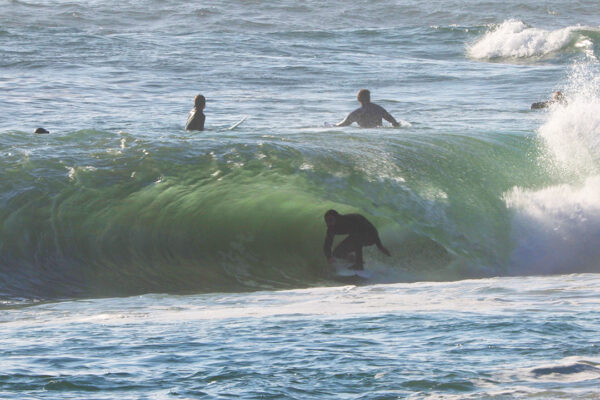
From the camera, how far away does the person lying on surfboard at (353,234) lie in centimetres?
1077

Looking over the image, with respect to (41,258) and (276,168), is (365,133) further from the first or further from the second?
(41,258)

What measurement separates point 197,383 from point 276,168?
7.01 meters

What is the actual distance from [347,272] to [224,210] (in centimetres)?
191

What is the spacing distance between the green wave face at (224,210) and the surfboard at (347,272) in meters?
0.19

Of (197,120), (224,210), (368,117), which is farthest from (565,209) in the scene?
(197,120)

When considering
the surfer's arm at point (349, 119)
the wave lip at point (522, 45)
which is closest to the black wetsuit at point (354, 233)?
the surfer's arm at point (349, 119)

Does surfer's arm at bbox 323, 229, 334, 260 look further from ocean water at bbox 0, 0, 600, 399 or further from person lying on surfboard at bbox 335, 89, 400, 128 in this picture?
person lying on surfboard at bbox 335, 89, 400, 128

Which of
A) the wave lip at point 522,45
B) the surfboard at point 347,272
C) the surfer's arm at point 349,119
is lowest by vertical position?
the surfboard at point 347,272

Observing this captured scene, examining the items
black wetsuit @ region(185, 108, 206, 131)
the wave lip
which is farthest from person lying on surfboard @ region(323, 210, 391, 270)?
the wave lip

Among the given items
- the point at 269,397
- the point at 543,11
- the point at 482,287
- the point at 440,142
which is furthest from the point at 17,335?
the point at 543,11

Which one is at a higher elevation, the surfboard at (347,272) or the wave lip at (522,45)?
the wave lip at (522,45)

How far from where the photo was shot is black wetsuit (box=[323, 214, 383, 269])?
10773mm

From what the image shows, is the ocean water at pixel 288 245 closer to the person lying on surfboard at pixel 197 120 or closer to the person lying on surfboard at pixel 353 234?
the person lying on surfboard at pixel 353 234

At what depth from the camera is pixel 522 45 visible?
114ft
